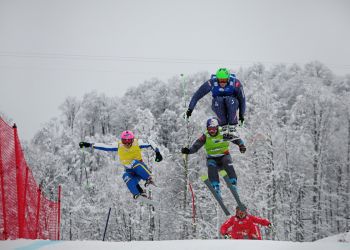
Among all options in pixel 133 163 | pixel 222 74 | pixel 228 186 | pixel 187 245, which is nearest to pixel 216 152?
pixel 228 186

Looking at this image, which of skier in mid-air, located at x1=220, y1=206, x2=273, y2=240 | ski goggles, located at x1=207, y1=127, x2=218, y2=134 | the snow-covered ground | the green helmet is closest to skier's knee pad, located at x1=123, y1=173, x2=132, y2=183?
ski goggles, located at x1=207, y1=127, x2=218, y2=134

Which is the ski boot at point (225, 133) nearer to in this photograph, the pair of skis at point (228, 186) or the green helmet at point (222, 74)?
the pair of skis at point (228, 186)

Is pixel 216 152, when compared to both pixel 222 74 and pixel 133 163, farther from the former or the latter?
pixel 133 163

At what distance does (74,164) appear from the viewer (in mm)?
27031

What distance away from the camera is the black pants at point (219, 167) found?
25.2 feet

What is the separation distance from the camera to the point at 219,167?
7840 millimetres

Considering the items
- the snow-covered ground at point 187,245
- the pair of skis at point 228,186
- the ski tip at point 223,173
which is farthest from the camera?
the ski tip at point 223,173

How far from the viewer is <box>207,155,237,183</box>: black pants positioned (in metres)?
7.69

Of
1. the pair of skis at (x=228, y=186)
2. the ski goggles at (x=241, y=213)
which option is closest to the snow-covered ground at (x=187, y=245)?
the pair of skis at (x=228, y=186)

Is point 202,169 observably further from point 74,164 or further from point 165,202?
point 74,164

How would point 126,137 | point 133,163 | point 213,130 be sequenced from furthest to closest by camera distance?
point 133,163 < point 126,137 < point 213,130

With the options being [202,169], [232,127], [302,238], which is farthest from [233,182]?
[302,238]

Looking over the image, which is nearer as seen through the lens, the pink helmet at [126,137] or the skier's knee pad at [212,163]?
the skier's knee pad at [212,163]

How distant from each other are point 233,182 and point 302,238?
19163mm
